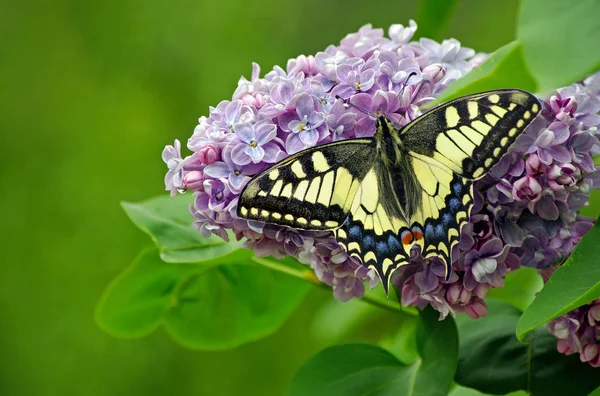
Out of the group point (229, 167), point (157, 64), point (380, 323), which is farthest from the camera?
point (157, 64)

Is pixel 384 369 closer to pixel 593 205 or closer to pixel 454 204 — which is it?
pixel 454 204

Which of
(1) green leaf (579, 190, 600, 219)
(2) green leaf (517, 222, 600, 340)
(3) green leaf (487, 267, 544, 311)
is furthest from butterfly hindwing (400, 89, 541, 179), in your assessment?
(1) green leaf (579, 190, 600, 219)

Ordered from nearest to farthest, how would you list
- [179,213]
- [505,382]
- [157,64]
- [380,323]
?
Result: [505,382] → [179,213] → [380,323] → [157,64]

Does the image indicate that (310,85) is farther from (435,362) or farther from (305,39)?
(305,39)

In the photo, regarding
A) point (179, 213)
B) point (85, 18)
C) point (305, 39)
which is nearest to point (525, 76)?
point (179, 213)

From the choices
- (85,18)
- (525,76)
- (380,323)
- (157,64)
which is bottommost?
(380,323)

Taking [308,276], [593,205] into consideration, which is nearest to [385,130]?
[308,276]
